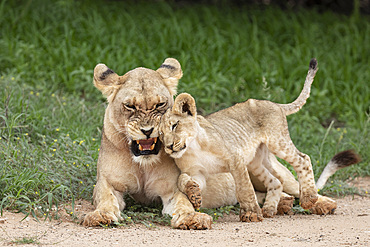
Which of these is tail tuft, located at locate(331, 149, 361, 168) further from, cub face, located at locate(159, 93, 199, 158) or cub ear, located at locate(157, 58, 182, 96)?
cub face, located at locate(159, 93, 199, 158)

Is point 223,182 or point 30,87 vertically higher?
point 30,87

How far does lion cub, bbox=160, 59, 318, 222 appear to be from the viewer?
4.73 meters

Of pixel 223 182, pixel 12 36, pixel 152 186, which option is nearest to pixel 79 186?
pixel 152 186

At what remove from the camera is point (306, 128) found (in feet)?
26.9

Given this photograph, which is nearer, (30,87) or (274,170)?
(274,170)

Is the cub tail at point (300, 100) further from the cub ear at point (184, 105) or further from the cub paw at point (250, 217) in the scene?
the cub ear at point (184, 105)

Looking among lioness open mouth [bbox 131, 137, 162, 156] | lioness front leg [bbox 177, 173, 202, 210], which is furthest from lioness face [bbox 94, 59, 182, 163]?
lioness front leg [bbox 177, 173, 202, 210]

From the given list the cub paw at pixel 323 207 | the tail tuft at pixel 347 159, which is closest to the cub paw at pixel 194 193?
the cub paw at pixel 323 207

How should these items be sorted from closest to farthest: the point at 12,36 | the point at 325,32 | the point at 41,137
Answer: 1. the point at 41,137
2. the point at 12,36
3. the point at 325,32

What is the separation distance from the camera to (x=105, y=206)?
4.87 metres

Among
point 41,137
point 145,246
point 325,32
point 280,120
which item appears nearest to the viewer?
point 145,246

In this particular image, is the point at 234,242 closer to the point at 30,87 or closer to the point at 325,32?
the point at 30,87

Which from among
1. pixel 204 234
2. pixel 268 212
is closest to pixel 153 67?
pixel 268 212

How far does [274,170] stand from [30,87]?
341cm
